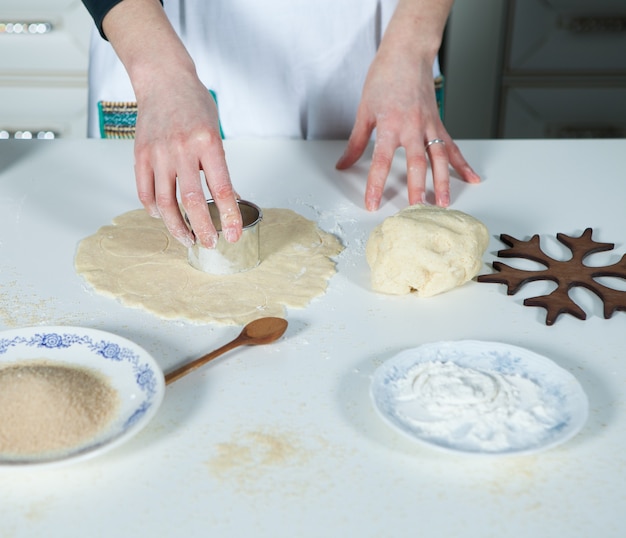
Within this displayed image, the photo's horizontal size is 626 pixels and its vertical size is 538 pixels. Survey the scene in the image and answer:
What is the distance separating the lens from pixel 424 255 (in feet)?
3.33

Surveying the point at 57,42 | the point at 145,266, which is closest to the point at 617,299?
the point at 145,266

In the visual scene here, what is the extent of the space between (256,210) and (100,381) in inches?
16.2

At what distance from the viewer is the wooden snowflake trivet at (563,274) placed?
0.99 m

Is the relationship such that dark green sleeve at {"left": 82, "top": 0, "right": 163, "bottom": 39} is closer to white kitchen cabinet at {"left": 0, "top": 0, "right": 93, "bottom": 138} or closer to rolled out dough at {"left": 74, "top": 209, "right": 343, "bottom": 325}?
rolled out dough at {"left": 74, "top": 209, "right": 343, "bottom": 325}

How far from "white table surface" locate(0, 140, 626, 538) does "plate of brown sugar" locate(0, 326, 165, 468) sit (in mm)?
27

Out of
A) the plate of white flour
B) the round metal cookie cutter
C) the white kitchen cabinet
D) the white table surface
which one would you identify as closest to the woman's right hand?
the round metal cookie cutter

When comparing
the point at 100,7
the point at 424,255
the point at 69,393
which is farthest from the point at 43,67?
the point at 69,393

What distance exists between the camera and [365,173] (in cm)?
147

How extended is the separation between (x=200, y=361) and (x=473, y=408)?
11.6 inches

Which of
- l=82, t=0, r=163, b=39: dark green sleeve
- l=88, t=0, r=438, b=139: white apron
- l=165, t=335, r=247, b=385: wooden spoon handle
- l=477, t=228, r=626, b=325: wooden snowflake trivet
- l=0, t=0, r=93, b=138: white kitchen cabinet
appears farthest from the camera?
l=0, t=0, r=93, b=138: white kitchen cabinet

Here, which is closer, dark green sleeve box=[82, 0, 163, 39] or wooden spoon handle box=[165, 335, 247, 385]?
wooden spoon handle box=[165, 335, 247, 385]

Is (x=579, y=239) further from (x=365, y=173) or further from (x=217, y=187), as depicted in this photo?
(x=217, y=187)

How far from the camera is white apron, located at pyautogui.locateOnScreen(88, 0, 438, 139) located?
5.23 ft

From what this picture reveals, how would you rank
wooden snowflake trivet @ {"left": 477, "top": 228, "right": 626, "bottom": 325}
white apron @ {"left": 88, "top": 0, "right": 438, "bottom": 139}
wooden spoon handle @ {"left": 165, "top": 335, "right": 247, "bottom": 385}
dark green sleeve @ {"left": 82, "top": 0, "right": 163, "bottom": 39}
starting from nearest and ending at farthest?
wooden spoon handle @ {"left": 165, "top": 335, "right": 247, "bottom": 385}
wooden snowflake trivet @ {"left": 477, "top": 228, "right": 626, "bottom": 325}
dark green sleeve @ {"left": 82, "top": 0, "right": 163, "bottom": 39}
white apron @ {"left": 88, "top": 0, "right": 438, "bottom": 139}
